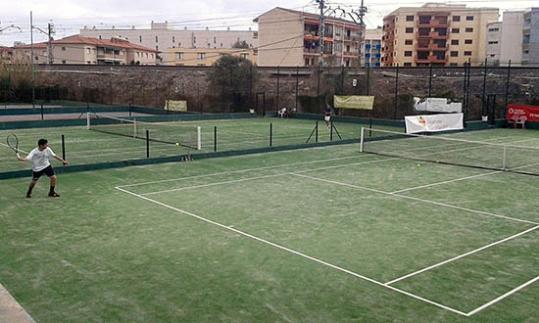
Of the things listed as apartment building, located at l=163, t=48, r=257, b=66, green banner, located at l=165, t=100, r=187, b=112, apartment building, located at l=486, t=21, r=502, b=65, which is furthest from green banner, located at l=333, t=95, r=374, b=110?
apartment building, located at l=163, t=48, r=257, b=66

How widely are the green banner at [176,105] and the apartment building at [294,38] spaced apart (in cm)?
4186

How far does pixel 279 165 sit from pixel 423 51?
88997mm

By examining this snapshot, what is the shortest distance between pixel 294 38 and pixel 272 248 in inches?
3225

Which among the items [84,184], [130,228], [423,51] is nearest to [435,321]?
[130,228]

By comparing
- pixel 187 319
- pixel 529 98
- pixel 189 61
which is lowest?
pixel 187 319

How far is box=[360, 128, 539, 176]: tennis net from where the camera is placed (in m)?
21.4

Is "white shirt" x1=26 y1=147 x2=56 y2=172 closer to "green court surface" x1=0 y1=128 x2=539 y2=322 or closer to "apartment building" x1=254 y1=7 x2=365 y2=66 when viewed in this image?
"green court surface" x1=0 y1=128 x2=539 y2=322

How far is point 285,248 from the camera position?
1029 cm

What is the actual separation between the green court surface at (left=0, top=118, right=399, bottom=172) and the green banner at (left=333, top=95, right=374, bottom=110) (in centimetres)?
194

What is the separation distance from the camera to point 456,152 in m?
25.7

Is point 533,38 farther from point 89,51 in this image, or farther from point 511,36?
point 89,51

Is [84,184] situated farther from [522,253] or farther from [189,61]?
[189,61]

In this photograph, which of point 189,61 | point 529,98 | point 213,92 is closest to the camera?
point 529,98

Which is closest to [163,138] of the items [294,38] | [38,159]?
[38,159]
